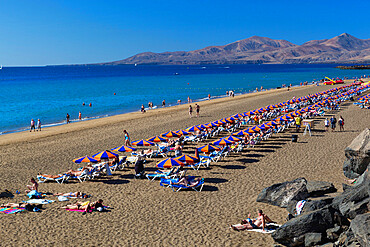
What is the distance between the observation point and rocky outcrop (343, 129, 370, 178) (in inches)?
464

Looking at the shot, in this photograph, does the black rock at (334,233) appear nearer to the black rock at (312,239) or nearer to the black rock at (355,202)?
the black rock at (312,239)

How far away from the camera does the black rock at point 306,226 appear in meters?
8.48

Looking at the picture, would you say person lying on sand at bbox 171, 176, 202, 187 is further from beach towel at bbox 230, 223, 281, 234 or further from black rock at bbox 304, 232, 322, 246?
black rock at bbox 304, 232, 322, 246

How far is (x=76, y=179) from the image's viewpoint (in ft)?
49.3

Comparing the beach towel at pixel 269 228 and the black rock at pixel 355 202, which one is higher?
the black rock at pixel 355 202

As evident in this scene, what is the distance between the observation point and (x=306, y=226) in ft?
27.9

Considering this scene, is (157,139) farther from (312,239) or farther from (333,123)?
(333,123)

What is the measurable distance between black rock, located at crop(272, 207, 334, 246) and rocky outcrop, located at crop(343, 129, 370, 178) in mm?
4007

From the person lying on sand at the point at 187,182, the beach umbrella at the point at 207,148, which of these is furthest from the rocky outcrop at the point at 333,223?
the beach umbrella at the point at 207,148

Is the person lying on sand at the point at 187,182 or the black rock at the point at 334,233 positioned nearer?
the black rock at the point at 334,233

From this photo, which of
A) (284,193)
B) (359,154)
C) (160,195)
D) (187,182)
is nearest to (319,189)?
(284,193)

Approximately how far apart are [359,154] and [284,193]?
2936 millimetres

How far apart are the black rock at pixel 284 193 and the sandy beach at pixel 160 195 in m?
0.35

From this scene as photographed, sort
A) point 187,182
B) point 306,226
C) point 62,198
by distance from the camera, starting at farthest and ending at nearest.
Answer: point 187,182, point 62,198, point 306,226
